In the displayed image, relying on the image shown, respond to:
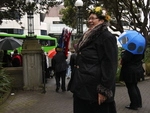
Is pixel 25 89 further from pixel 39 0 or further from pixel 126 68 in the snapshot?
pixel 39 0

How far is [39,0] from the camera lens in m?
14.4

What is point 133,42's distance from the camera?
659 cm

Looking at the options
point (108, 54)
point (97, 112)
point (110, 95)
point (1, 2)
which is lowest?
point (97, 112)

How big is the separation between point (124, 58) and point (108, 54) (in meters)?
3.28

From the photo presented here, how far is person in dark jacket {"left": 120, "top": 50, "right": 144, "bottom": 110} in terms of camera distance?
6648mm

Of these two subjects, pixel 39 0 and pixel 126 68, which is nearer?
pixel 126 68

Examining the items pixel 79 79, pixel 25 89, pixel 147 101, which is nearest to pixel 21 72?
pixel 25 89

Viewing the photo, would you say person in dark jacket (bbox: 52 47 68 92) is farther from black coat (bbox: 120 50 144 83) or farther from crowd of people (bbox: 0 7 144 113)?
crowd of people (bbox: 0 7 144 113)

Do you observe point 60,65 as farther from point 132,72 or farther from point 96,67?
point 96,67

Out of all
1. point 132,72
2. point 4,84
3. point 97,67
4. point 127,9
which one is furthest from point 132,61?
point 127,9

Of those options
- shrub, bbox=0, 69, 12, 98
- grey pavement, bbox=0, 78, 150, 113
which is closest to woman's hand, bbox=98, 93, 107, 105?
grey pavement, bbox=0, 78, 150, 113

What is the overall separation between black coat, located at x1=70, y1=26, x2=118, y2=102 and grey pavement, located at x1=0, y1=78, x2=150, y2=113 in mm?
3532

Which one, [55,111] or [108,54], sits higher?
[108,54]

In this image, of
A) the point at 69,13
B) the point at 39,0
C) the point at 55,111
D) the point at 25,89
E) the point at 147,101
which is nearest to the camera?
the point at 55,111
